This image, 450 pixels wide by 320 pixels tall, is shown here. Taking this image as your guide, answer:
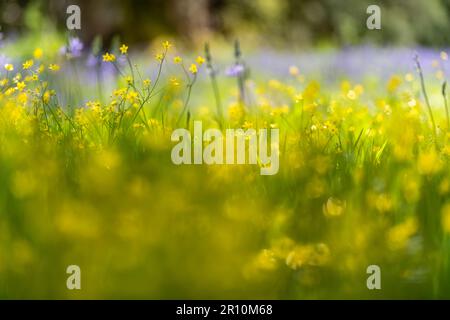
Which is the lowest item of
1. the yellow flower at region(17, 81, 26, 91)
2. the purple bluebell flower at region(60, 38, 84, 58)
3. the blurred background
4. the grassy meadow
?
the grassy meadow

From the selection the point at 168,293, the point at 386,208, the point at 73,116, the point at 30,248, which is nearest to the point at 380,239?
the point at 386,208

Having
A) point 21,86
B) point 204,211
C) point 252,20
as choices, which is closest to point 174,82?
point 21,86

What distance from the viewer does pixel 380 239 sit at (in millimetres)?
2162

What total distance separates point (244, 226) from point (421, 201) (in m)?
0.62

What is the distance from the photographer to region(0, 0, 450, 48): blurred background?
384 inches

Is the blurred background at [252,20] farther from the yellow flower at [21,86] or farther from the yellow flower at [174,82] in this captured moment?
the yellow flower at [174,82]

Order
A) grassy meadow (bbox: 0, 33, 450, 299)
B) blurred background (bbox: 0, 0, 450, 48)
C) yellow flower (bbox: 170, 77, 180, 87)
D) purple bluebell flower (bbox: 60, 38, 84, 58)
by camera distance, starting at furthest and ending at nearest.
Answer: blurred background (bbox: 0, 0, 450, 48) → purple bluebell flower (bbox: 60, 38, 84, 58) → yellow flower (bbox: 170, 77, 180, 87) → grassy meadow (bbox: 0, 33, 450, 299)

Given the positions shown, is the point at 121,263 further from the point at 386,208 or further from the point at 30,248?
the point at 386,208

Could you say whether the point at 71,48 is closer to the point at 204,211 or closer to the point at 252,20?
the point at 204,211

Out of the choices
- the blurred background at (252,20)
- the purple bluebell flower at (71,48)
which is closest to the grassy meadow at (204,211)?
the purple bluebell flower at (71,48)

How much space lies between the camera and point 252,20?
1241cm

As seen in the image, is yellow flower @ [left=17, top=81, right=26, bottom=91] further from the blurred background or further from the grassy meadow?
the blurred background

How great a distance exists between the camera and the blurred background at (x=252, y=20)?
9.77 metres

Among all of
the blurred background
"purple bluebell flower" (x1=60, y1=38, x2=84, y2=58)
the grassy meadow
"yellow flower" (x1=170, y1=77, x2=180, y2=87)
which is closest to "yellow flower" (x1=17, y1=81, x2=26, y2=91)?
the grassy meadow
